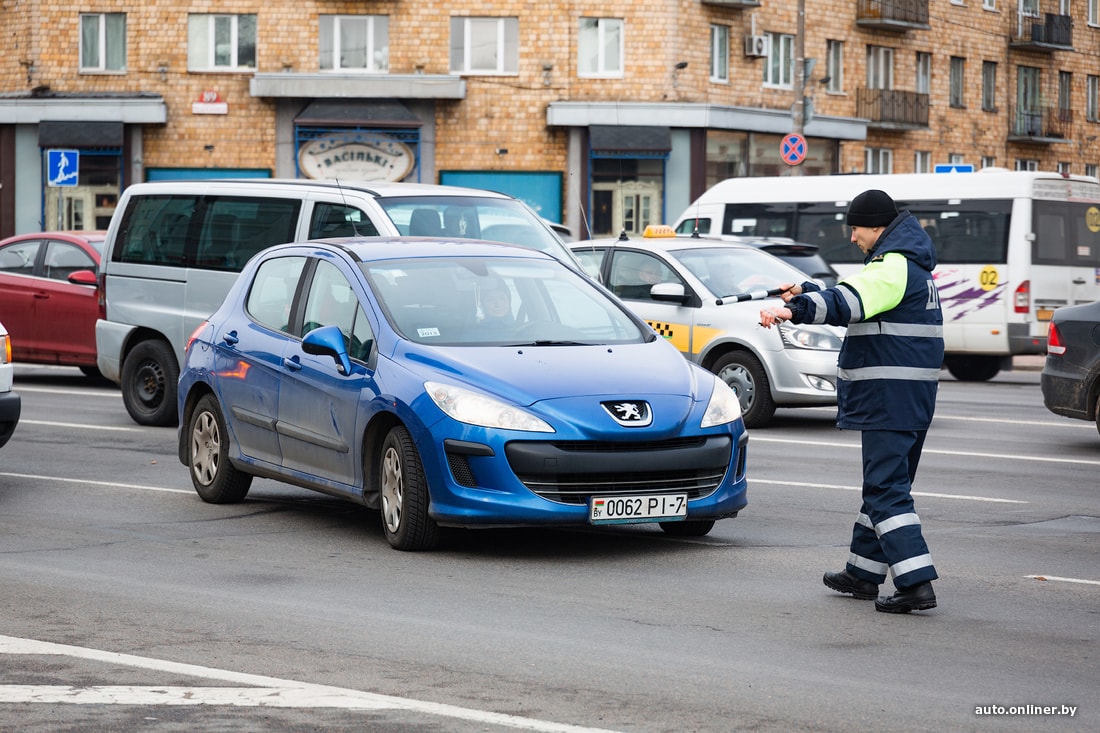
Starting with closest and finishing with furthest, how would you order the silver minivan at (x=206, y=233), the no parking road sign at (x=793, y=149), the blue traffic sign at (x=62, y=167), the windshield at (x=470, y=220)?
the windshield at (x=470, y=220), the silver minivan at (x=206, y=233), the blue traffic sign at (x=62, y=167), the no parking road sign at (x=793, y=149)

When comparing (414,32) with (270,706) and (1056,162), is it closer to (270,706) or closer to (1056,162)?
(1056,162)

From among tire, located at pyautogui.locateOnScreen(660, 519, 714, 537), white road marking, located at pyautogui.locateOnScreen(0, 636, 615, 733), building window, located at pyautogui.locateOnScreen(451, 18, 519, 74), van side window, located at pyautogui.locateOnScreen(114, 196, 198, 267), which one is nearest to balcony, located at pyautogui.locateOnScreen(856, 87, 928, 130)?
building window, located at pyautogui.locateOnScreen(451, 18, 519, 74)

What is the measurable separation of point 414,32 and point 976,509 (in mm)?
33770

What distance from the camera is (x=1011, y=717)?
5453 millimetres

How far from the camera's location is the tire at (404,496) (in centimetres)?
847

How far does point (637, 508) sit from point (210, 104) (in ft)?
117

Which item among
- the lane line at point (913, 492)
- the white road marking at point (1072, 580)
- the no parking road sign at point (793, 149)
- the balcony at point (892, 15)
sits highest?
the balcony at point (892, 15)

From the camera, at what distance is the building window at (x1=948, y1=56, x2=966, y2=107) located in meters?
52.8

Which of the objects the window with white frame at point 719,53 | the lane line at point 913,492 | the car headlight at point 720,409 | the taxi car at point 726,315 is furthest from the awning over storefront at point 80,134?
the car headlight at point 720,409

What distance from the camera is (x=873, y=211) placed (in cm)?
747

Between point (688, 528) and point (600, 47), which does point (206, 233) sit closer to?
point (688, 528)

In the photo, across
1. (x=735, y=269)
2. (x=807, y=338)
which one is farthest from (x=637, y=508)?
(x=735, y=269)

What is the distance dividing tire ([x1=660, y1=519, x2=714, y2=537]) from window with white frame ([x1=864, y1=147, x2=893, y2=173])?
41027 millimetres

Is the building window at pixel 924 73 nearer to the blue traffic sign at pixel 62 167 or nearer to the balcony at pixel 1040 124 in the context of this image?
the balcony at pixel 1040 124
